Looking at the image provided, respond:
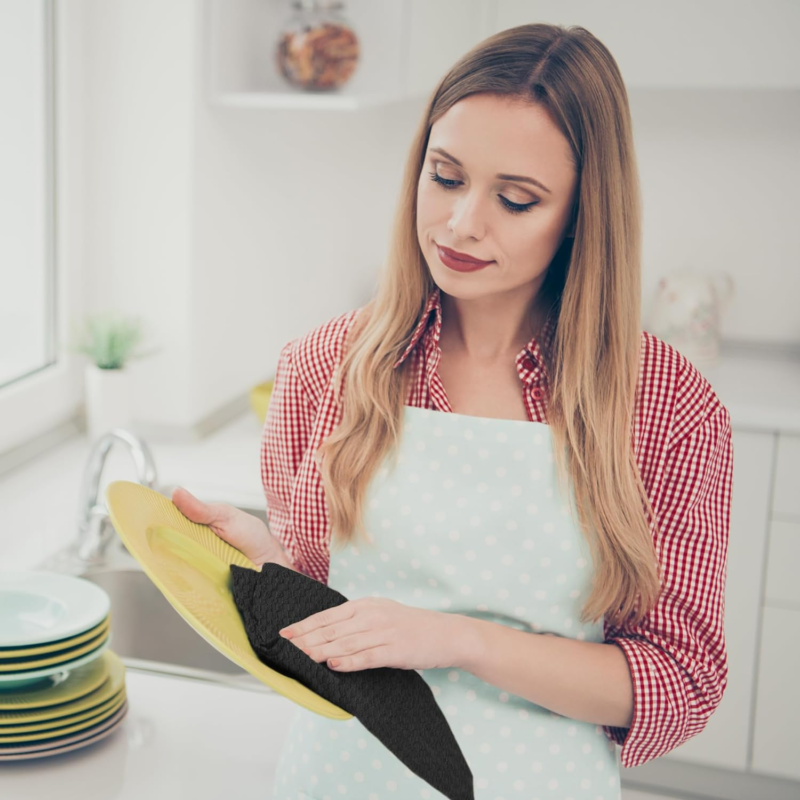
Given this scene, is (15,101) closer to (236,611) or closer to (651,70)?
(236,611)

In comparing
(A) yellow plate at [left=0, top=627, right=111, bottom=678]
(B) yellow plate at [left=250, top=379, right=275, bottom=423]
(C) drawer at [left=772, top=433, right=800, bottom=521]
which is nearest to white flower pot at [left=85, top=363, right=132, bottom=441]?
(B) yellow plate at [left=250, top=379, right=275, bottom=423]

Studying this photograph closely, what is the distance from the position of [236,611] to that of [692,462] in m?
0.46

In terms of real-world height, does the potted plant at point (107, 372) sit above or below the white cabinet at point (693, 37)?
below

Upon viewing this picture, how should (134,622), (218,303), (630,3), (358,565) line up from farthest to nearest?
1. (630,3)
2. (218,303)
3. (134,622)
4. (358,565)

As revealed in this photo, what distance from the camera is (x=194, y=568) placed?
0.88 m

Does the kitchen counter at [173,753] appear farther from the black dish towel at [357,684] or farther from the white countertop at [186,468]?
the white countertop at [186,468]

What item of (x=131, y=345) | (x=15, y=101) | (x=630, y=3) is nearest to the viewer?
(x=15, y=101)

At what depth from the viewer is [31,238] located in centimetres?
187

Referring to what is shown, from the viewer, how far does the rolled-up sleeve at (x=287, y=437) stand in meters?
1.08

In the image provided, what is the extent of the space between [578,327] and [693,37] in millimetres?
1736

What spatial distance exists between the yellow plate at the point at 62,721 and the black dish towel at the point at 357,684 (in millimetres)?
220

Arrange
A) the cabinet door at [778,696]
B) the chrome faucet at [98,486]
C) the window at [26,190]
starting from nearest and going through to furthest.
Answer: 1. the chrome faucet at [98,486]
2. the window at [26,190]
3. the cabinet door at [778,696]

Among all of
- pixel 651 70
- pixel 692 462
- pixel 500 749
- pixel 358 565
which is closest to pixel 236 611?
pixel 358 565

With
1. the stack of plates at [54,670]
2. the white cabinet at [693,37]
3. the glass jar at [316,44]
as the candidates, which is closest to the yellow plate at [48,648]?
the stack of plates at [54,670]
